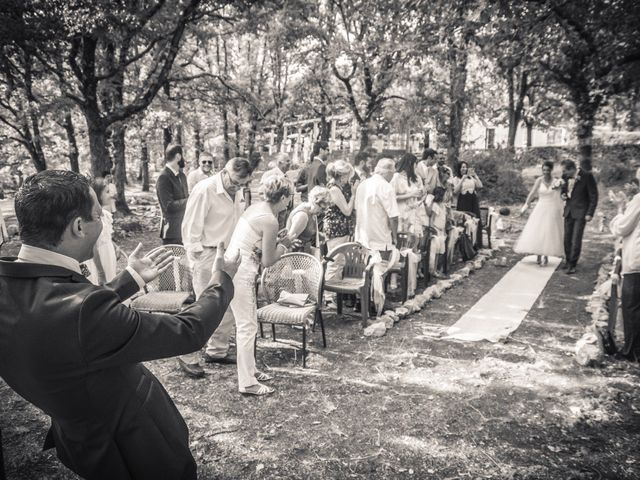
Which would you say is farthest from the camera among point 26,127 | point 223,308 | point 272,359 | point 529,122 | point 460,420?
point 529,122

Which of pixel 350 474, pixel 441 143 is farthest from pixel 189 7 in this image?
pixel 441 143

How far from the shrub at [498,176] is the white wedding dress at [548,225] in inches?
415

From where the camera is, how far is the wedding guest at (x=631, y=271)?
441cm

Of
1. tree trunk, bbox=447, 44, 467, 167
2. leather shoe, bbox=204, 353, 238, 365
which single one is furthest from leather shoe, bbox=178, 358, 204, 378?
tree trunk, bbox=447, 44, 467, 167

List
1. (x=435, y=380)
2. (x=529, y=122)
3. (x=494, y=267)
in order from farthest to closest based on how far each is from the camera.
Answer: (x=529, y=122)
(x=494, y=267)
(x=435, y=380)

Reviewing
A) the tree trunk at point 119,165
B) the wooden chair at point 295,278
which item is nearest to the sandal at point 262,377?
the wooden chair at point 295,278

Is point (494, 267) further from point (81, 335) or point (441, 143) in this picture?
point (441, 143)

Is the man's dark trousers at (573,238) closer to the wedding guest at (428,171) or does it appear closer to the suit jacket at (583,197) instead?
the suit jacket at (583,197)

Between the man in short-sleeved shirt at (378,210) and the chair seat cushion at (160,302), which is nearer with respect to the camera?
the chair seat cushion at (160,302)

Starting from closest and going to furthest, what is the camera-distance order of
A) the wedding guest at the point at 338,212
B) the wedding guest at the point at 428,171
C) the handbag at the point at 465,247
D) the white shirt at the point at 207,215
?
1. the white shirt at the point at 207,215
2. the wedding guest at the point at 338,212
3. the wedding guest at the point at 428,171
4. the handbag at the point at 465,247

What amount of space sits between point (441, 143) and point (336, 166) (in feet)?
62.7

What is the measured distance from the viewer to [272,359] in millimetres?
4746

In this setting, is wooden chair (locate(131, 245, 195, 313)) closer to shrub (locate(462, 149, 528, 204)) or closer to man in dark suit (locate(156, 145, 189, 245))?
man in dark suit (locate(156, 145, 189, 245))

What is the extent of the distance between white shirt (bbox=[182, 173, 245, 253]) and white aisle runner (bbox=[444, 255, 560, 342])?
112 inches
